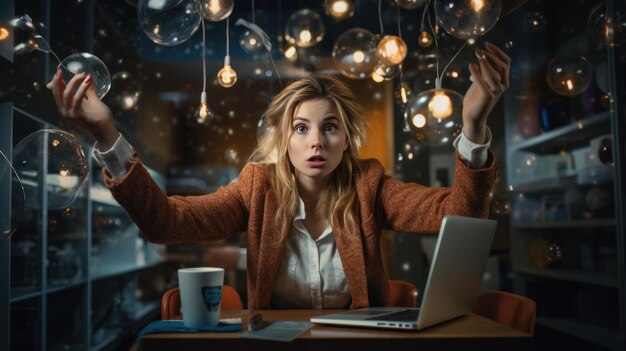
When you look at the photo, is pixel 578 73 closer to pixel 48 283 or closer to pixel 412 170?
pixel 412 170

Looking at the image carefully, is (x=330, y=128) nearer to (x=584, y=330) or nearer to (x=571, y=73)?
(x=571, y=73)

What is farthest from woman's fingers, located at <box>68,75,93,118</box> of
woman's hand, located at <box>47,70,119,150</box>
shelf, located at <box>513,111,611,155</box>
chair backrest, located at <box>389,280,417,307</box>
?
shelf, located at <box>513,111,611,155</box>

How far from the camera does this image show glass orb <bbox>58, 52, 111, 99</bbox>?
70.0 inches

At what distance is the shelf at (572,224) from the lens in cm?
309

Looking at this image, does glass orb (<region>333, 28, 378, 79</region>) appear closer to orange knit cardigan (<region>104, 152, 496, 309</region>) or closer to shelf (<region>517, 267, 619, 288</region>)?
orange knit cardigan (<region>104, 152, 496, 309</region>)

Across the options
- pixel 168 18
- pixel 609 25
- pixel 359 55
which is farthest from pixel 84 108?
pixel 609 25

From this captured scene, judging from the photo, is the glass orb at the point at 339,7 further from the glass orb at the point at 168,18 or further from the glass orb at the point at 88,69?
the glass orb at the point at 88,69

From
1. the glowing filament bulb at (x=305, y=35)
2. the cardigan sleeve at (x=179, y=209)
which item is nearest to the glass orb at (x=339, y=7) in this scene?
the glowing filament bulb at (x=305, y=35)

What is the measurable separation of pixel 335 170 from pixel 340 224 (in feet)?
0.81

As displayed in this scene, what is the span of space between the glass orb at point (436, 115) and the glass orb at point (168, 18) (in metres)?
0.90

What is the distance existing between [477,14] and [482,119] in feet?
2.33

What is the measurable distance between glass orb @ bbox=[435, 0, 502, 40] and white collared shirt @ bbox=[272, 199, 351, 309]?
85 centimetres

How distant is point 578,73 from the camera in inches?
101

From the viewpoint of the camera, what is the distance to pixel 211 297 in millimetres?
1011
